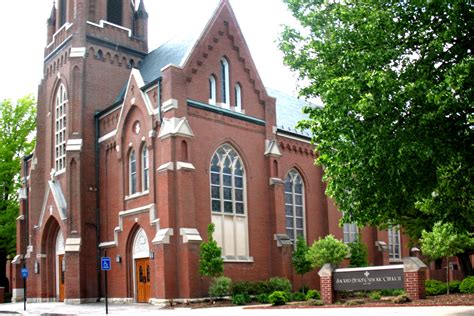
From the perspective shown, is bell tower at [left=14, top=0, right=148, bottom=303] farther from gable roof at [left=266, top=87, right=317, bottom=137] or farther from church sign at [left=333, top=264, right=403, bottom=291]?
church sign at [left=333, top=264, right=403, bottom=291]

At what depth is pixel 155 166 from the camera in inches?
1171

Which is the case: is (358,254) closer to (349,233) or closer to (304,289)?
(349,233)

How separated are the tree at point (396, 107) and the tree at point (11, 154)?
34.4 metres

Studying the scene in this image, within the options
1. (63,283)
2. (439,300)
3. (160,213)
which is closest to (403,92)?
(439,300)

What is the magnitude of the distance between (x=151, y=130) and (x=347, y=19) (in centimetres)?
1633

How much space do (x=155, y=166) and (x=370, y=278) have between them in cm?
1248

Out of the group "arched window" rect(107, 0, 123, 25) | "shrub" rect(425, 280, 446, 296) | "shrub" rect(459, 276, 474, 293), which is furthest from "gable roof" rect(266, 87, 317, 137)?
"shrub" rect(459, 276, 474, 293)

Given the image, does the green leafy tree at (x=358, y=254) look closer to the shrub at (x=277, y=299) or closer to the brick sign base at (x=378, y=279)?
the shrub at (x=277, y=299)

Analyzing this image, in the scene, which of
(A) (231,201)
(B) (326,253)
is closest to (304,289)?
(B) (326,253)

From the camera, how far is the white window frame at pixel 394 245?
44.1 metres

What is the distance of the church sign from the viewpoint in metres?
21.5

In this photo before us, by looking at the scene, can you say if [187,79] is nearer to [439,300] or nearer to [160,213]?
[160,213]

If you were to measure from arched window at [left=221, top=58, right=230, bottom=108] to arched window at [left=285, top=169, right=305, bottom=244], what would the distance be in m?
6.87

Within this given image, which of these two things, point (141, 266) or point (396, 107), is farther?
point (141, 266)
